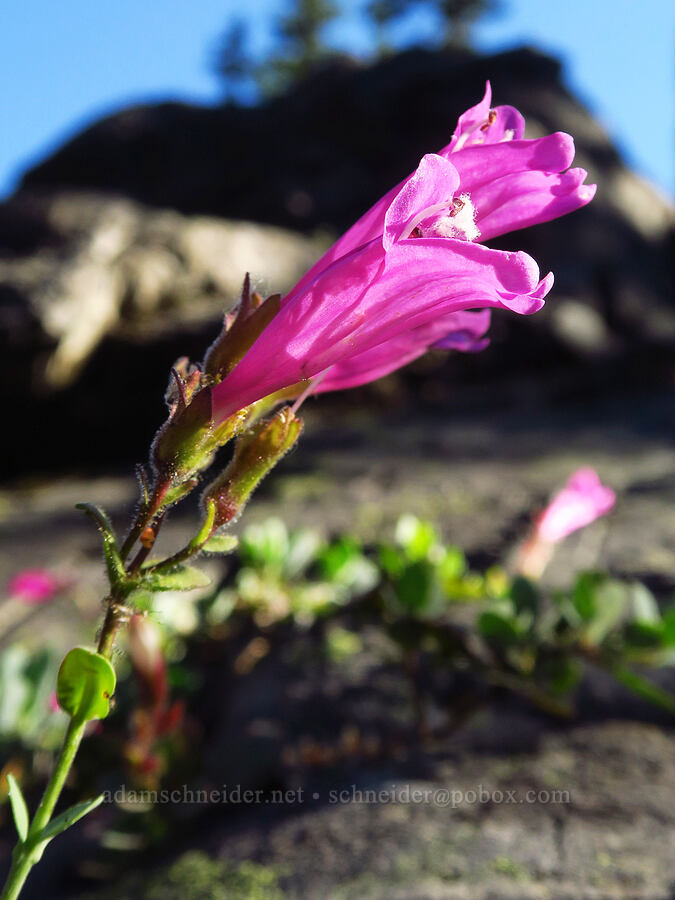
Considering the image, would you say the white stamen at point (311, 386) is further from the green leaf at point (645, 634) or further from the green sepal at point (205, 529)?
the green leaf at point (645, 634)

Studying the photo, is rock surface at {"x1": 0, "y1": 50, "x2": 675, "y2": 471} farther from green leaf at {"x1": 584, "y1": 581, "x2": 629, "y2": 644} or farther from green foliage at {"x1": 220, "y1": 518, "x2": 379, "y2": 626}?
green leaf at {"x1": 584, "y1": 581, "x2": 629, "y2": 644}

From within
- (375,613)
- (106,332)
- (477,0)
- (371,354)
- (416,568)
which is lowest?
(477,0)

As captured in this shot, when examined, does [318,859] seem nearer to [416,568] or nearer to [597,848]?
[597,848]

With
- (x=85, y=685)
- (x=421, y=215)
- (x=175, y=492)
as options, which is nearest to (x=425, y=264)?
(x=421, y=215)

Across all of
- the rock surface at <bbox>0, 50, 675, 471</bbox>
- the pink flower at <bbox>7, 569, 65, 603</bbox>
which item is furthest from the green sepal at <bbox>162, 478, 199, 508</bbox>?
the rock surface at <bbox>0, 50, 675, 471</bbox>

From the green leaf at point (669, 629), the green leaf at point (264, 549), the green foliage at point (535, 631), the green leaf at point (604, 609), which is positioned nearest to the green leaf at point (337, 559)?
the green leaf at point (264, 549)

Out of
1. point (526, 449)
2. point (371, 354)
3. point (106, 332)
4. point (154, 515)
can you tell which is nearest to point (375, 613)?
point (371, 354)
